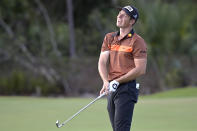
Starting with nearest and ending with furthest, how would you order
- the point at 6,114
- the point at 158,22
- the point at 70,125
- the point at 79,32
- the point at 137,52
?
the point at 137,52, the point at 70,125, the point at 6,114, the point at 158,22, the point at 79,32

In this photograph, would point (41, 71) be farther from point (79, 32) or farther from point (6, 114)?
point (6, 114)

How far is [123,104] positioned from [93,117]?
8.19 metres

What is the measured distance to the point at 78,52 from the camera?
33.3 meters

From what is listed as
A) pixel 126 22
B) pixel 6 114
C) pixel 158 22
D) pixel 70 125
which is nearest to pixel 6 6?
pixel 158 22

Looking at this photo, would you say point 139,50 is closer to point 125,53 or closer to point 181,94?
point 125,53

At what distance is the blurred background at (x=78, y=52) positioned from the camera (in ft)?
92.4

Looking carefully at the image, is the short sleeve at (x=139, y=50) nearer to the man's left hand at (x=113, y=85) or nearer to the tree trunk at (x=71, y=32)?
the man's left hand at (x=113, y=85)

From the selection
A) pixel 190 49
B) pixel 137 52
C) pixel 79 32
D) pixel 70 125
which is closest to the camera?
pixel 137 52

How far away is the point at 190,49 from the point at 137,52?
23.9 m

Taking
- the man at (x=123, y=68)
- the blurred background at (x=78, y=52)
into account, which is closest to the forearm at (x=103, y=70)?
the man at (x=123, y=68)

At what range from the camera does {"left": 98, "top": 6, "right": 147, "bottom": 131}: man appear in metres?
6.87

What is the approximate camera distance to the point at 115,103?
23.0 feet

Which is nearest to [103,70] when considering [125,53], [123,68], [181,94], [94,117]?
[123,68]

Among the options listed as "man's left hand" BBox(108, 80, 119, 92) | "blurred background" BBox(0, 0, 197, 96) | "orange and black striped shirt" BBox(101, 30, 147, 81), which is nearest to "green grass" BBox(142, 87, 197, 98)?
"blurred background" BBox(0, 0, 197, 96)
